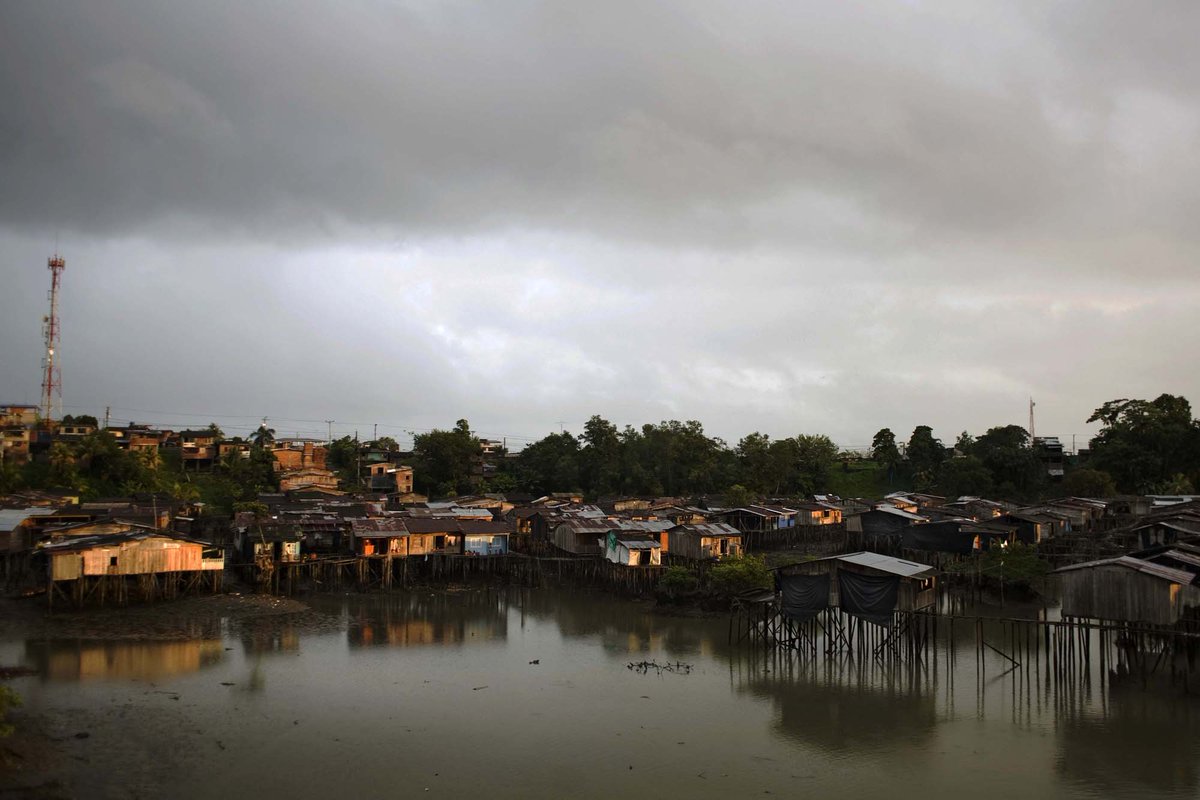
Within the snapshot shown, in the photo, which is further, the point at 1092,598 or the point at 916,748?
the point at 1092,598

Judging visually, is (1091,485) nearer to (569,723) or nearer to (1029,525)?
(1029,525)

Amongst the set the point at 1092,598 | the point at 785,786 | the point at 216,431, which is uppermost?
the point at 216,431

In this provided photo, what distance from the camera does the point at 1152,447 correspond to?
2431 inches

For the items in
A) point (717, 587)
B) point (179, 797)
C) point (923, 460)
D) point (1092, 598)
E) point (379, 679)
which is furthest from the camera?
point (923, 460)

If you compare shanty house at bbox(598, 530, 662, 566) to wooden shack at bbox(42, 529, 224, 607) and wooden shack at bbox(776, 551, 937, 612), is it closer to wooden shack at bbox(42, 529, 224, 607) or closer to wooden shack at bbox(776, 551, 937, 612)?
wooden shack at bbox(776, 551, 937, 612)

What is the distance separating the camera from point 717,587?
1223 inches

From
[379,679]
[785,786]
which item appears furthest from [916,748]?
[379,679]

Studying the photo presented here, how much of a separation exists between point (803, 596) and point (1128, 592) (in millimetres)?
7841

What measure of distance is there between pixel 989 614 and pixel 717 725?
15.6 metres

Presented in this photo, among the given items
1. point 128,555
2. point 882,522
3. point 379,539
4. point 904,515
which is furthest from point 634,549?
point 128,555

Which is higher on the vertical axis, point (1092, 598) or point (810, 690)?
point (1092, 598)

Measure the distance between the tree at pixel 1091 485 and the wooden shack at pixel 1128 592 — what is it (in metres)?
42.2

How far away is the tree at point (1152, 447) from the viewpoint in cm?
5991

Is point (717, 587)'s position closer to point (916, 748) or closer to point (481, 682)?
point (481, 682)
